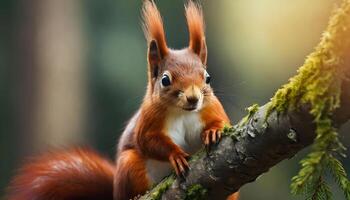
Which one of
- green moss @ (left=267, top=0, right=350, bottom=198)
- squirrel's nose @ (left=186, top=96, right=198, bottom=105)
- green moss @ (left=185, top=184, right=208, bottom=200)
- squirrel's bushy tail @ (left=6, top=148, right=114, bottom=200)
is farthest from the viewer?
squirrel's bushy tail @ (left=6, top=148, right=114, bottom=200)

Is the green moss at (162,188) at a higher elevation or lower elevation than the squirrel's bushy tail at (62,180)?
higher

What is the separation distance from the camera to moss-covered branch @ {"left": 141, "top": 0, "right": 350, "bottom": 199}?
1.31 metres

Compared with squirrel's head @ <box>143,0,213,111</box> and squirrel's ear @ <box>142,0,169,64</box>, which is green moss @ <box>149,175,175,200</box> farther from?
squirrel's ear @ <box>142,0,169,64</box>

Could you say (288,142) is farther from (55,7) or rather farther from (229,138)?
(55,7)

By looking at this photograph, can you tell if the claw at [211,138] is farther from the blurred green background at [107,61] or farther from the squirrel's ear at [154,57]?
the blurred green background at [107,61]

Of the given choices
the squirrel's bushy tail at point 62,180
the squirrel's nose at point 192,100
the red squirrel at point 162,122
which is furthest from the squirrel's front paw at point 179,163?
the squirrel's bushy tail at point 62,180

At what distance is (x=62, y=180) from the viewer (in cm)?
264

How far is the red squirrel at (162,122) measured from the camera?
216 centimetres

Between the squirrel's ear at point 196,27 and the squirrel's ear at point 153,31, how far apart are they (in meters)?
0.09

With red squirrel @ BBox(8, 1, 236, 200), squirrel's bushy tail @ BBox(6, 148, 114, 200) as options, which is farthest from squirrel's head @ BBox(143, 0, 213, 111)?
squirrel's bushy tail @ BBox(6, 148, 114, 200)

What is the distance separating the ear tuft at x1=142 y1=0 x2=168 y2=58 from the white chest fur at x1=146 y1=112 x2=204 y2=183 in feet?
0.83

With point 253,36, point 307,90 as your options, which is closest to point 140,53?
point 253,36

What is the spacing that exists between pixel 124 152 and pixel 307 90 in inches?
44.5

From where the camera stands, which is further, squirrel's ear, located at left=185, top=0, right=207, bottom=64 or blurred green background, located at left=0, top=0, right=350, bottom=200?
blurred green background, located at left=0, top=0, right=350, bottom=200
